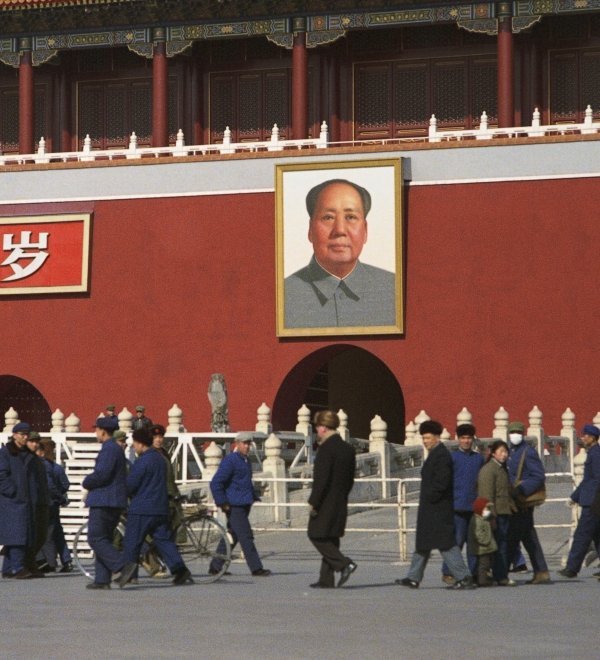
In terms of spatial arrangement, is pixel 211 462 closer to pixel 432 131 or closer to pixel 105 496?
pixel 105 496

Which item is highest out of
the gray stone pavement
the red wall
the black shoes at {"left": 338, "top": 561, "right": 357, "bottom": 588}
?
the red wall

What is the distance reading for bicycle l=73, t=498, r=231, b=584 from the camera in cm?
1398

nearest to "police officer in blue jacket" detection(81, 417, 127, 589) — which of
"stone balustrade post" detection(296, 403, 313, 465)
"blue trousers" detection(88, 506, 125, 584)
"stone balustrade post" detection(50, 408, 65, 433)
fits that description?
"blue trousers" detection(88, 506, 125, 584)

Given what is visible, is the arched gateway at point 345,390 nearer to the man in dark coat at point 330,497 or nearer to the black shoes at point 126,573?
the man in dark coat at point 330,497

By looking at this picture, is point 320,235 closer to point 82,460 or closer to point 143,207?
point 143,207

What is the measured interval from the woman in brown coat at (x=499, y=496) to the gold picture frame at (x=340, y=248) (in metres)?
13.7

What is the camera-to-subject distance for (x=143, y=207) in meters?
28.8

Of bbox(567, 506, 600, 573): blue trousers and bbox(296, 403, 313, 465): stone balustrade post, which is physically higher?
bbox(296, 403, 313, 465): stone balustrade post

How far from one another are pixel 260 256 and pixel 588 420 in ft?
18.5

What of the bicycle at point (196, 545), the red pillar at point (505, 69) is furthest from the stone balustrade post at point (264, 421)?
the bicycle at point (196, 545)

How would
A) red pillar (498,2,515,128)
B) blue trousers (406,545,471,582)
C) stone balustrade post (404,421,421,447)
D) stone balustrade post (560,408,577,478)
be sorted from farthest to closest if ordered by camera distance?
1. red pillar (498,2,515,128)
2. stone balustrade post (560,408,577,478)
3. stone balustrade post (404,421,421,447)
4. blue trousers (406,545,471,582)

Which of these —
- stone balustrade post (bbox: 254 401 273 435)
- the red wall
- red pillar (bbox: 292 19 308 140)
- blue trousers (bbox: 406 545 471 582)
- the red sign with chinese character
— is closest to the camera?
blue trousers (bbox: 406 545 471 582)

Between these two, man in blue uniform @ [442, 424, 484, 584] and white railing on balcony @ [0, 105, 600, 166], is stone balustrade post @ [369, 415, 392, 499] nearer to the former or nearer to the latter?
white railing on balcony @ [0, 105, 600, 166]

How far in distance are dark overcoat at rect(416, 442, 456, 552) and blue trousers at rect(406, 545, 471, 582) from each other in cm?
4
